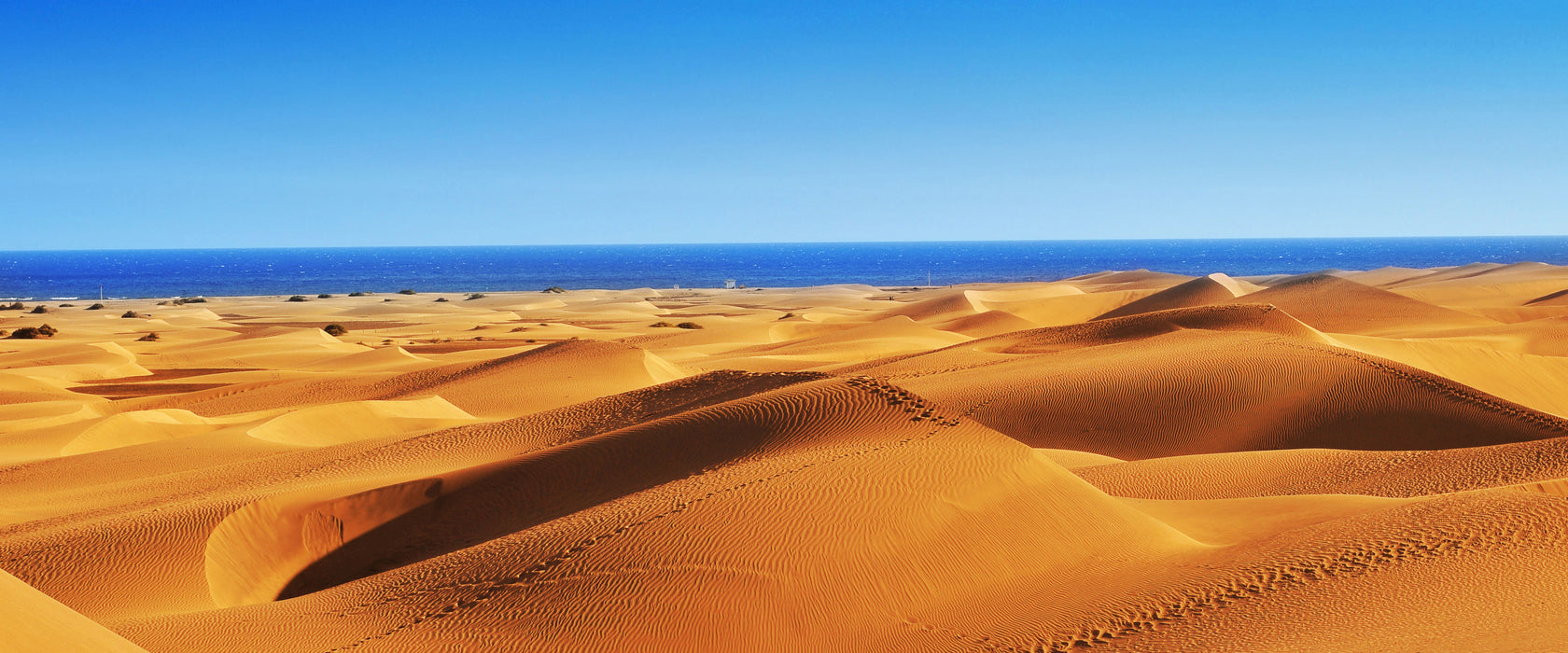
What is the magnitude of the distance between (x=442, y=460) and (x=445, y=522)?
119 inches

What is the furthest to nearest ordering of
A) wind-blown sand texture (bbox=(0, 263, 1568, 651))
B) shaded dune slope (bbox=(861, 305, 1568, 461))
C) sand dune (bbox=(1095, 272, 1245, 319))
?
sand dune (bbox=(1095, 272, 1245, 319)) → shaded dune slope (bbox=(861, 305, 1568, 461)) → wind-blown sand texture (bbox=(0, 263, 1568, 651))

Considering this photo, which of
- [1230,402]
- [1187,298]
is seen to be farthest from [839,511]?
[1187,298]

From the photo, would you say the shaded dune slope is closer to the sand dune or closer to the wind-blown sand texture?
the wind-blown sand texture

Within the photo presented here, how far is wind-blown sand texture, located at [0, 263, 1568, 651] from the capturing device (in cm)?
810

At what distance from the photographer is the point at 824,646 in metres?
7.95

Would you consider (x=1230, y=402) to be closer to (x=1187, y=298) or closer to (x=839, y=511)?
(x=839, y=511)

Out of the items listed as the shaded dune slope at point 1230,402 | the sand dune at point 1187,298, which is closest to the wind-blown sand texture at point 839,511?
the shaded dune slope at point 1230,402

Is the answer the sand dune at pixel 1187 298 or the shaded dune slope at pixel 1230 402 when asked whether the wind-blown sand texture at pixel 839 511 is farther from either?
the sand dune at pixel 1187 298

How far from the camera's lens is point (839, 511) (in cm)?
959

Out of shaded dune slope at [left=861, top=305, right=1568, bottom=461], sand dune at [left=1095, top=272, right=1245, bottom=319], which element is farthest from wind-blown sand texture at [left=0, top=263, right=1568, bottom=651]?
sand dune at [left=1095, top=272, right=1245, bottom=319]

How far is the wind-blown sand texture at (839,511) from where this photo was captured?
8.10 meters

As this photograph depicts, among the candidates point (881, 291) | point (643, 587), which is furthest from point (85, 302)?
point (643, 587)

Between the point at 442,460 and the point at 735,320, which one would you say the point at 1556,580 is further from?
the point at 735,320

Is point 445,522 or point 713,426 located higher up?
point 713,426
